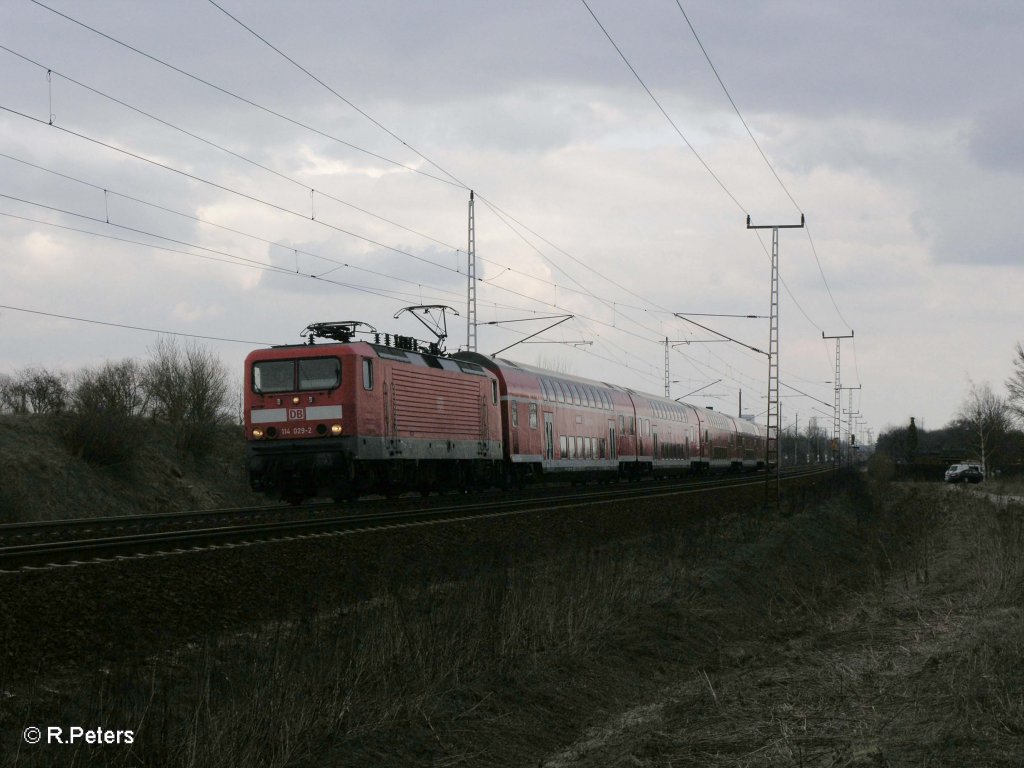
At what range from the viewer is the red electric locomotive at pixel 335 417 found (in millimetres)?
23531

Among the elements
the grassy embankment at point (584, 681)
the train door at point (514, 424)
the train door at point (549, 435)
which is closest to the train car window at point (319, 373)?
the grassy embankment at point (584, 681)

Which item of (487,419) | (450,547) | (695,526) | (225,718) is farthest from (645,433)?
(225,718)

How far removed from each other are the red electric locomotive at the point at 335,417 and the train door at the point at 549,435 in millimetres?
10255

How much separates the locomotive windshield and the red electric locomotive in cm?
2

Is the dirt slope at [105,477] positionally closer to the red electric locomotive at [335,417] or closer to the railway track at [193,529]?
the red electric locomotive at [335,417]

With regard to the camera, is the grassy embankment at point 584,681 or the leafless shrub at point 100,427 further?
the leafless shrub at point 100,427

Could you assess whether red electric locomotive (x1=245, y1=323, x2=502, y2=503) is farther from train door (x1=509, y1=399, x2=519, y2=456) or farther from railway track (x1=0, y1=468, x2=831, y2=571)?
train door (x1=509, y1=399, x2=519, y2=456)

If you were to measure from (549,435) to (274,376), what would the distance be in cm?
1475

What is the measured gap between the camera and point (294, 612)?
440 inches

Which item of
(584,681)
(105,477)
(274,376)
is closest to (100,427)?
(105,477)

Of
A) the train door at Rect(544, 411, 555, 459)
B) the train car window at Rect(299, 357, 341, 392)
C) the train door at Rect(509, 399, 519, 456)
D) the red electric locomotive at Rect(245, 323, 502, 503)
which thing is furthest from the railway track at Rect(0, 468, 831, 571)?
the train door at Rect(544, 411, 555, 459)

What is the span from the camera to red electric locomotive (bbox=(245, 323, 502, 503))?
2353 centimetres

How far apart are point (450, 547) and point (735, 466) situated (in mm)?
61939

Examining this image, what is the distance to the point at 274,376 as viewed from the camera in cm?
2430
